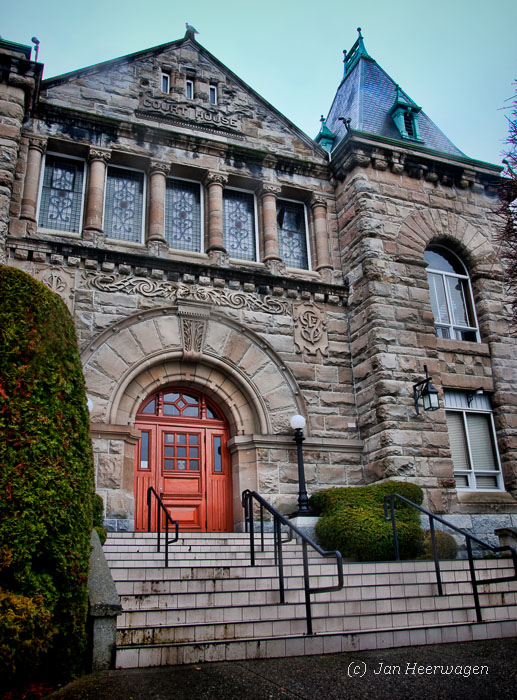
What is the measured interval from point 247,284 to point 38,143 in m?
4.74

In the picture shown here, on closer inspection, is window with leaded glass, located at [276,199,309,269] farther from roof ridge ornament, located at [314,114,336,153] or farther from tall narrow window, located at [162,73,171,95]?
tall narrow window, located at [162,73,171,95]

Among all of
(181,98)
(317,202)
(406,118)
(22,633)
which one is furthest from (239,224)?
(22,633)

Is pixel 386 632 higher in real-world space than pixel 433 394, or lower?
lower

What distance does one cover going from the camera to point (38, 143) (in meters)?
11.8

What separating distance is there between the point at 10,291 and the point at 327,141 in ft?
38.8

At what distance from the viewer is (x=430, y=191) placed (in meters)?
14.0

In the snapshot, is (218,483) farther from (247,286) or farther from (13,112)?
(13,112)

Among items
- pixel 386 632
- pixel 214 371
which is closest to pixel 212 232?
pixel 214 371

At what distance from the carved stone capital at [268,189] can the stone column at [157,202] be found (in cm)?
207

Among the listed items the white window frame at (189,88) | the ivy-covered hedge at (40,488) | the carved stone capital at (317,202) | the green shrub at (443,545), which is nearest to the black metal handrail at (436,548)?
the green shrub at (443,545)

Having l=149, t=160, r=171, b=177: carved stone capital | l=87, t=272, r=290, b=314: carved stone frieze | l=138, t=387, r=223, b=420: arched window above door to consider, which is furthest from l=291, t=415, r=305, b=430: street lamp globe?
l=149, t=160, r=171, b=177: carved stone capital

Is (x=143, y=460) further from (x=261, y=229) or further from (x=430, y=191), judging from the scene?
(x=430, y=191)

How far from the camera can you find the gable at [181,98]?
1280cm

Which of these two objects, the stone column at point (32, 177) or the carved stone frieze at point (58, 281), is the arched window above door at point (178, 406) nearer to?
the carved stone frieze at point (58, 281)
